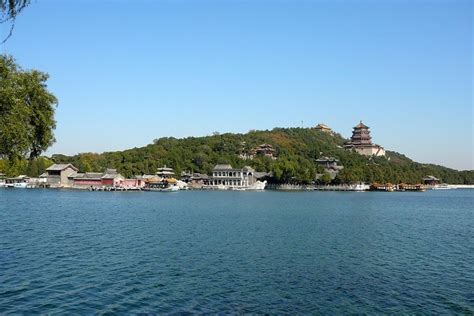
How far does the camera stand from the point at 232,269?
19.3 meters

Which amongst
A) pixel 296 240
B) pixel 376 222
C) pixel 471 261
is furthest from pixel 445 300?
pixel 376 222

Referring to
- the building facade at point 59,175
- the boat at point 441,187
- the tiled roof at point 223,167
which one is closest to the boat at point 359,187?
the tiled roof at point 223,167

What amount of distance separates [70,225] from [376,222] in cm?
2475

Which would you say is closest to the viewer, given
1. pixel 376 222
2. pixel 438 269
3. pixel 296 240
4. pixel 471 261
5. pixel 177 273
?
pixel 177 273

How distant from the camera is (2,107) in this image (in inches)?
575

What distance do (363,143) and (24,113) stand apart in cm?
14742

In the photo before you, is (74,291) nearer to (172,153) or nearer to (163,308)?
(163,308)

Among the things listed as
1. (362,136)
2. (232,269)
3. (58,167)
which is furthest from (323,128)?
(232,269)

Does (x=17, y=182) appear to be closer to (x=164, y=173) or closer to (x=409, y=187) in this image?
(x=164, y=173)

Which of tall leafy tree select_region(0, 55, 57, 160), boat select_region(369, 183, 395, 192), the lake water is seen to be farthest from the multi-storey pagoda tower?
tall leafy tree select_region(0, 55, 57, 160)

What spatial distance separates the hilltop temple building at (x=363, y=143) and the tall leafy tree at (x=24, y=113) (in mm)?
143466

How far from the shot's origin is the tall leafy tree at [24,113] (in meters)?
14.8

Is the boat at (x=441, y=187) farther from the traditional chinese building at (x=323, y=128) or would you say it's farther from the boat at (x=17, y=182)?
the boat at (x=17, y=182)

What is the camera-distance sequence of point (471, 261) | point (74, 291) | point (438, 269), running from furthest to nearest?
point (471, 261) → point (438, 269) → point (74, 291)
